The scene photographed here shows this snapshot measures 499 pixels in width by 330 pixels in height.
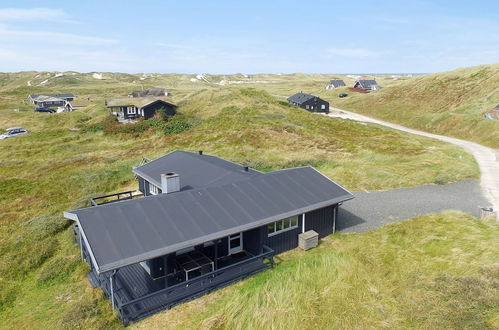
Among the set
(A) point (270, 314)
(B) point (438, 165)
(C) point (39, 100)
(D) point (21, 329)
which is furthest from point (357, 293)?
(C) point (39, 100)

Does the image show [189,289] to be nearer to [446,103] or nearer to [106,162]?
[106,162]

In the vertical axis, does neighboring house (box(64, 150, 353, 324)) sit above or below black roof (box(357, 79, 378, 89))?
below

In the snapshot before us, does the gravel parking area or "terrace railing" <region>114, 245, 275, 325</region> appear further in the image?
the gravel parking area

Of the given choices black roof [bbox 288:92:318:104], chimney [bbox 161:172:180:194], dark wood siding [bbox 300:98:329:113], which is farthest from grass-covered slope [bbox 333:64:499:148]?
chimney [bbox 161:172:180:194]

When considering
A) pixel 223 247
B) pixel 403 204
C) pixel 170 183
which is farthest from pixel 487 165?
pixel 170 183

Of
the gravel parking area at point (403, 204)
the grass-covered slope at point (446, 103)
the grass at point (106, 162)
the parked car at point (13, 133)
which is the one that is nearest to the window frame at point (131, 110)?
the grass at point (106, 162)

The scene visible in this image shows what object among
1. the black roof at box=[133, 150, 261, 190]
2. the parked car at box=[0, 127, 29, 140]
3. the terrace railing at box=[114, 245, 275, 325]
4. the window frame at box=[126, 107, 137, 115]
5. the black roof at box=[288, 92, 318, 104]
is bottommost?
the terrace railing at box=[114, 245, 275, 325]

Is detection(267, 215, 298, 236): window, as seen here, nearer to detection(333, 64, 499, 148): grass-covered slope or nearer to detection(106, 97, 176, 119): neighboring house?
detection(333, 64, 499, 148): grass-covered slope
